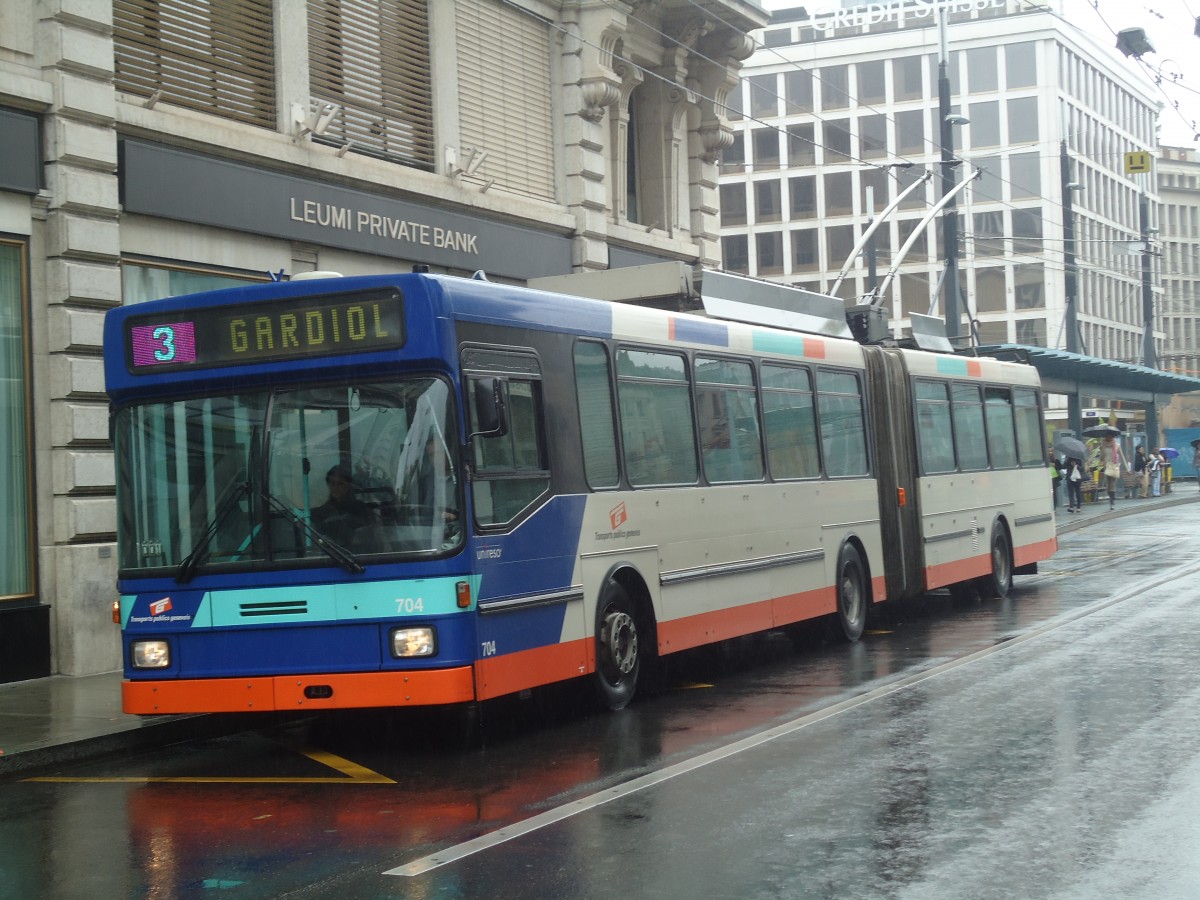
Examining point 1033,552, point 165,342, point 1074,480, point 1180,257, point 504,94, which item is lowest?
point 1033,552

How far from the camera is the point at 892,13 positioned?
8856cm

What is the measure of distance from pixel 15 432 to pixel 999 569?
11995 mm

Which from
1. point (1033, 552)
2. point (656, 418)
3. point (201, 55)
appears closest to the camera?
point (656, 418)

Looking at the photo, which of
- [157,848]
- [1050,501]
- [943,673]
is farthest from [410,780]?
[1050,501]

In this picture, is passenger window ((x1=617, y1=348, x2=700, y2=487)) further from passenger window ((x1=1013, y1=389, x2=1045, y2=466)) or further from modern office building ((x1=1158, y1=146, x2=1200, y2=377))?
modern office building ((x1=1158, y1=146, x2=1200, y2=377))

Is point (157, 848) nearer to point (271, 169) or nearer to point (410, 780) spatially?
point (410, 780)

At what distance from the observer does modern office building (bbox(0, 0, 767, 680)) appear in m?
14.1

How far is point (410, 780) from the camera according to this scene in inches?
352

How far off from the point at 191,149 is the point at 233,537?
746 centimetres

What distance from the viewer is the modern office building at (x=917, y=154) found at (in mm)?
86500

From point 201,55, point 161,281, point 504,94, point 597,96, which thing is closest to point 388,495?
point 161,281

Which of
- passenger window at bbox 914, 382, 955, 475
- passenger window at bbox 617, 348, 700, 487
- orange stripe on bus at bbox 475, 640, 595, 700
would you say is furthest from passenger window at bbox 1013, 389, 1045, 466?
orange stripe on bus at bbox 475, 640, 595, 700

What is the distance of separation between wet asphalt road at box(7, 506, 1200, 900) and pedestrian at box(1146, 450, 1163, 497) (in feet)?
143

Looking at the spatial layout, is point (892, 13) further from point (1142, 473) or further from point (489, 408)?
point (489, 408)
